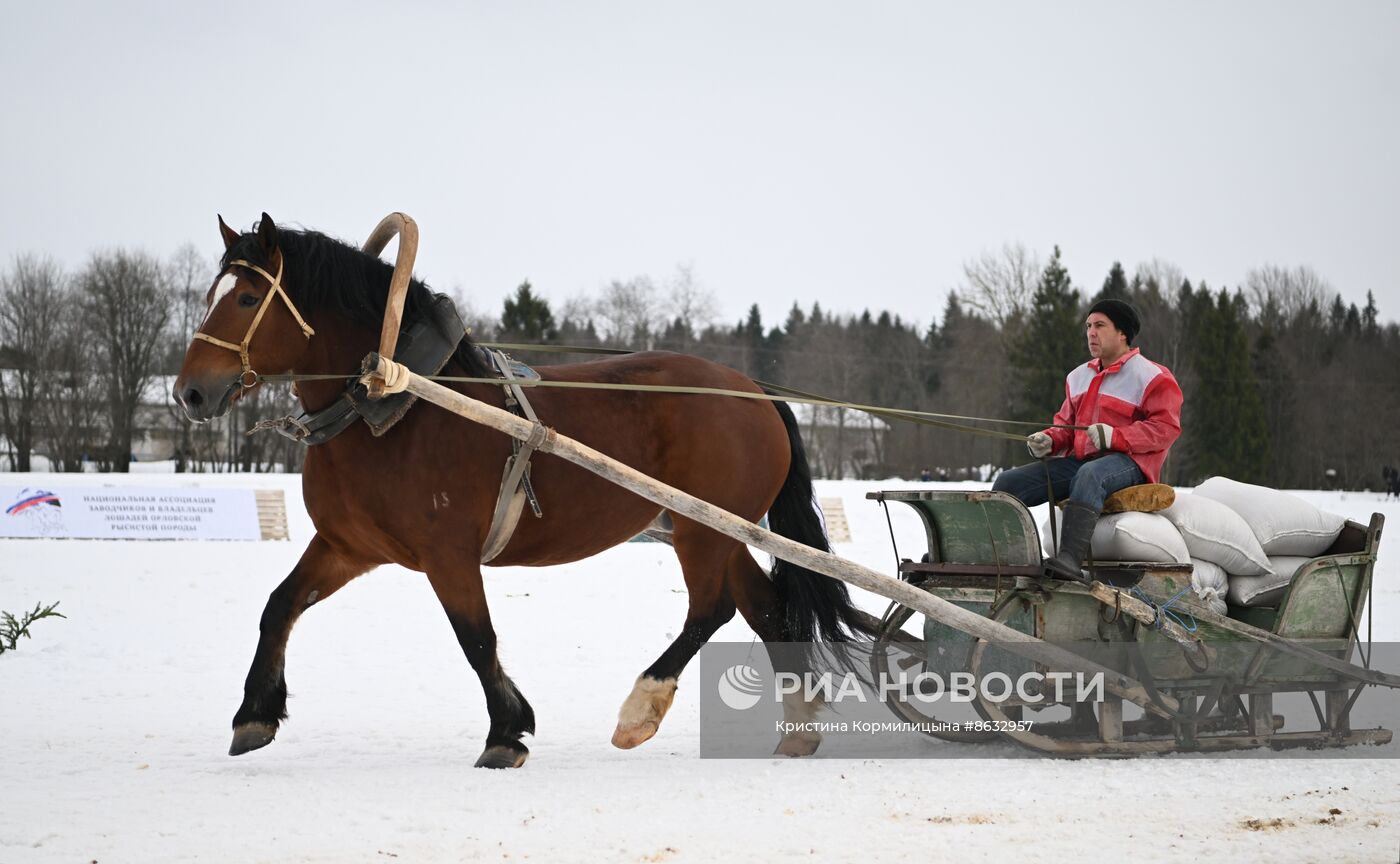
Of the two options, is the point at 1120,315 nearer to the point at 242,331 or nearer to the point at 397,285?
the point at 397,285

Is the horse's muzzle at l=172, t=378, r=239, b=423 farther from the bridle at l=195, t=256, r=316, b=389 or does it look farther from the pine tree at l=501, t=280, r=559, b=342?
the pine tree at l=501, t=280, r=559, b=342

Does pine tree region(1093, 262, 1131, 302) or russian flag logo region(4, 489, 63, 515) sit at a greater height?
pine tree region(1093, 262, 1131, 302)

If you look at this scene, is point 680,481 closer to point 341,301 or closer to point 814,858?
point 341,301

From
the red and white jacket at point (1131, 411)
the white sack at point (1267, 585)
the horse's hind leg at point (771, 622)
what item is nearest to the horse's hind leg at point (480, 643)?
the horse's hind leg at point (771, 622)

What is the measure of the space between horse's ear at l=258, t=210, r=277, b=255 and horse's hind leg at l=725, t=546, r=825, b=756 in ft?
8.26

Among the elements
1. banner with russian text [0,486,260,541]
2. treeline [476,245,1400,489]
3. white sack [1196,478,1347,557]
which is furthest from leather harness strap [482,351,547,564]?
treeline [476,245,1400,489]

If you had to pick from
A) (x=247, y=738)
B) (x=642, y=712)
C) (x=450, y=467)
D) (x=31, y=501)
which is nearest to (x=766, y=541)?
(x=642, y=712)

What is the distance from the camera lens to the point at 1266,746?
5.50 meters

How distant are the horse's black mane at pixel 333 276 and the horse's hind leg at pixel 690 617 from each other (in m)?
1.57

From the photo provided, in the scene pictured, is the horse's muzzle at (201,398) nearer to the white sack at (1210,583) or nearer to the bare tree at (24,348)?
the white sack at (1210,583)

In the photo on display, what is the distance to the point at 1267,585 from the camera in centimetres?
571

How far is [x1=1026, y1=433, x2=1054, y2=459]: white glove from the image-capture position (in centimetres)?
557

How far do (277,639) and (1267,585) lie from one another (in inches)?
172

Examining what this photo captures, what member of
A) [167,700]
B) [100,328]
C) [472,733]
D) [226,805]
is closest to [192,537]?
[167,700]
